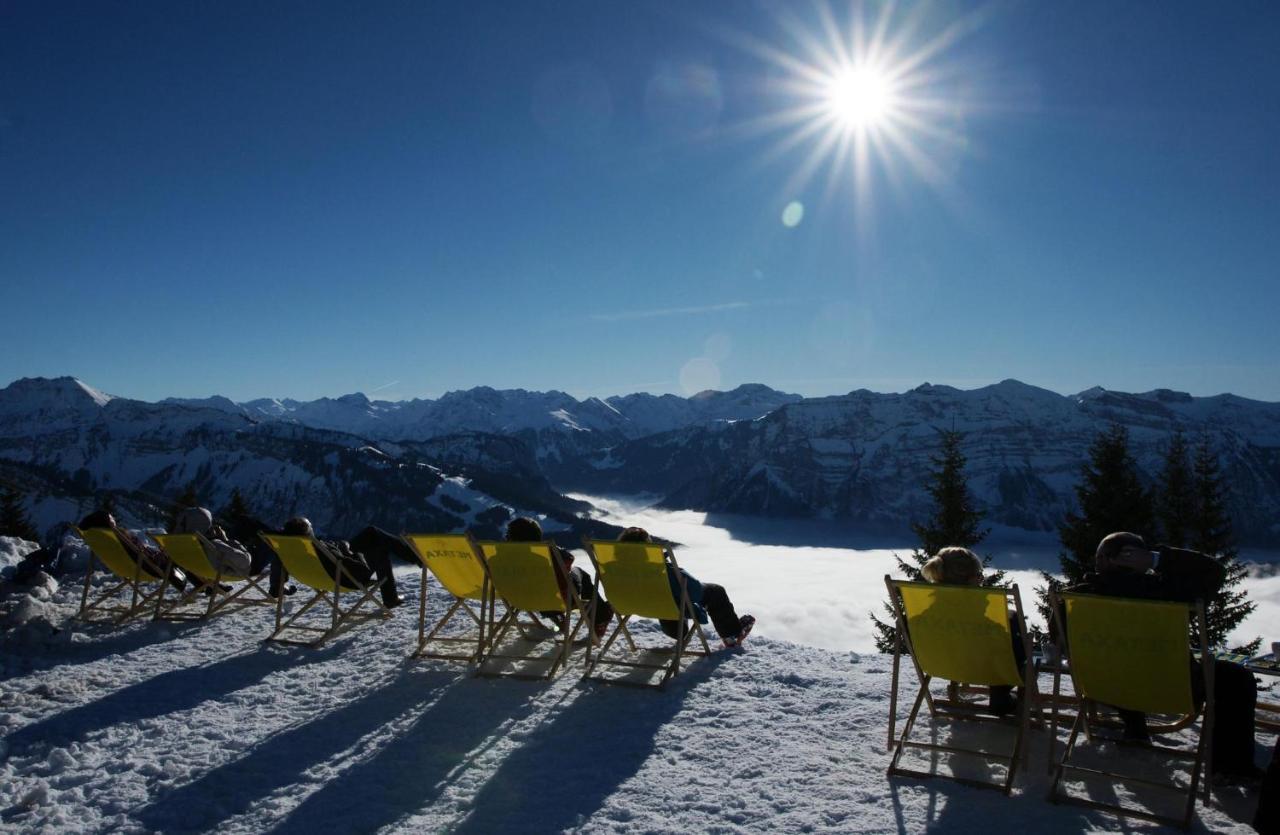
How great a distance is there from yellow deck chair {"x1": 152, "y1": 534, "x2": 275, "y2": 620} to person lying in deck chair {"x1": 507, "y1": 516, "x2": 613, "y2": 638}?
446cm

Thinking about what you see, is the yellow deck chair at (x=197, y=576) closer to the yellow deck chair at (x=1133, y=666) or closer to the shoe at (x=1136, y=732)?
the yellow deck chair at (x=1133, y=666)

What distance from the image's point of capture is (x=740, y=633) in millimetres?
8070

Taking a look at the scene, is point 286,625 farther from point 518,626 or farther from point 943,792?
point 943,792

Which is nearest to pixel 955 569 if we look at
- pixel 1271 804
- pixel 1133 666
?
pixel 1133 666

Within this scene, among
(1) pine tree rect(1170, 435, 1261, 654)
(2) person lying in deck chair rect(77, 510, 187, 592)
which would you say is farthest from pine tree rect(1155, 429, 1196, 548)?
(2) person lying in deck chair rect(77, 510, 187, 592)

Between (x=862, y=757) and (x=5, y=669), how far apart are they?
840 cm

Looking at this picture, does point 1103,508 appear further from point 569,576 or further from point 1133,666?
point 569,576

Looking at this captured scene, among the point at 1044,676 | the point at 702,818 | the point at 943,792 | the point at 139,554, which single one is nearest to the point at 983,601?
the point at 943,792

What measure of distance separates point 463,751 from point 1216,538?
31355 mm

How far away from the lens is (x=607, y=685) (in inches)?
271

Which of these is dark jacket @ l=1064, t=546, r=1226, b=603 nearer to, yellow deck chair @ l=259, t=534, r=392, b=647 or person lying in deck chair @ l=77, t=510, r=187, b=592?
yellow deck chair @ l=259, t=534, r=392, b=647

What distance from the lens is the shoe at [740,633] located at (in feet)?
26.1

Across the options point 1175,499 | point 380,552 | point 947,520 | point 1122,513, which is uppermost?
point 1175,499

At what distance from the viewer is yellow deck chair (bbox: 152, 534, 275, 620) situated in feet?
30.9
